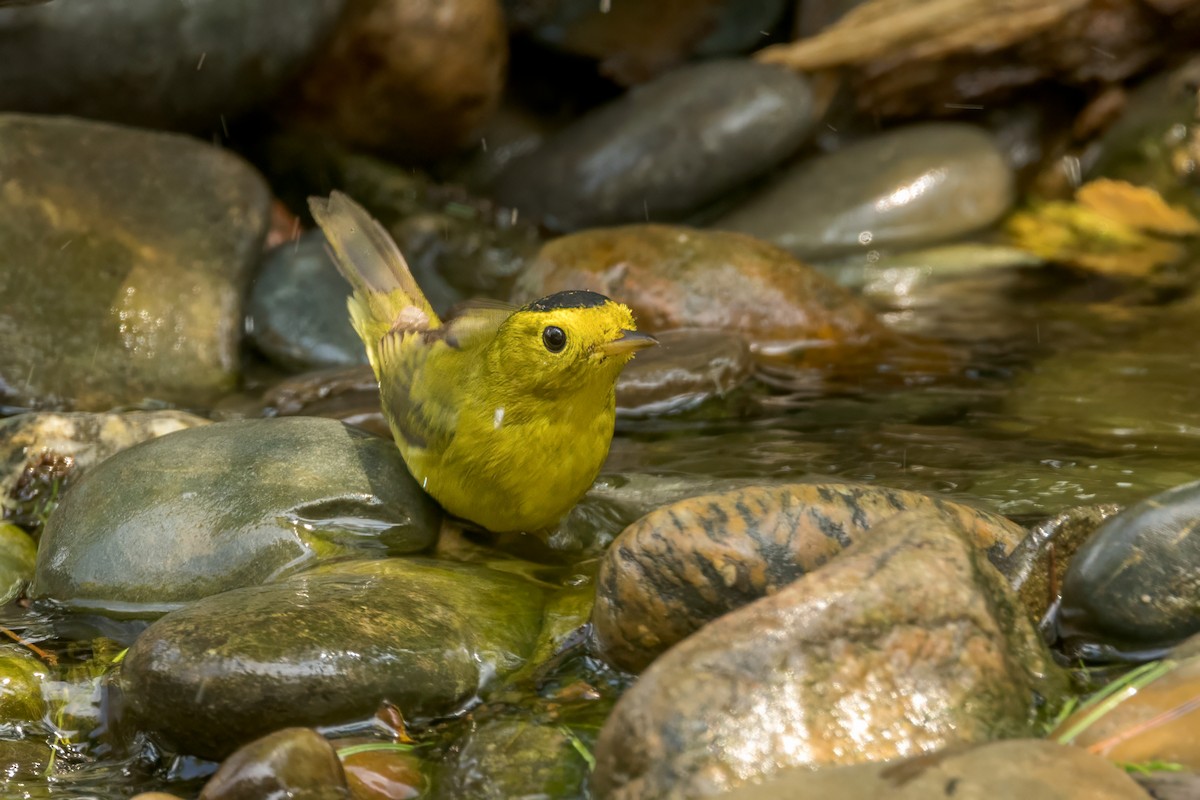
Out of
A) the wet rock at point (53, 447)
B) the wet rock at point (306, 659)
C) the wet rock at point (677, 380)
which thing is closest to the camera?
the wet rock at point (306, 659)

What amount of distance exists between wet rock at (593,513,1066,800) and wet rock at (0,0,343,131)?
4611mm

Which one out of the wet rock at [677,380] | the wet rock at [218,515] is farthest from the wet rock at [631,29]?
the wet rock at [218,515]

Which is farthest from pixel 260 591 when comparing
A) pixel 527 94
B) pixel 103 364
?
pixel 527 94

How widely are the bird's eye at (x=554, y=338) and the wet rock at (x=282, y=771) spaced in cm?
139

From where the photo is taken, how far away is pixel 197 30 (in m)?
7.19

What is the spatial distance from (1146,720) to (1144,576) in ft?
1.71

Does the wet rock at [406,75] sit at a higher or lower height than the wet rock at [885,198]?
higher

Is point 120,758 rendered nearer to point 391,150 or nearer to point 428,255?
point 428,255

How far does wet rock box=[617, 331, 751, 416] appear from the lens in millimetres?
5645

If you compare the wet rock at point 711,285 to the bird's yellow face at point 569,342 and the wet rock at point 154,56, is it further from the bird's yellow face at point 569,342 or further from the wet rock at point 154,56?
the bird's yellow face at point 569,342

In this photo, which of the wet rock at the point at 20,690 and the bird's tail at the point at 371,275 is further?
the bird's tail at the point at 371,275

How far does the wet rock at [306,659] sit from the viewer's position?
126 inches

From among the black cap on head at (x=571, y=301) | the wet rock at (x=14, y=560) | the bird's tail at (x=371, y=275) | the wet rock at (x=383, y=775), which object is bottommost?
the wet rock at (x=14, y=560)

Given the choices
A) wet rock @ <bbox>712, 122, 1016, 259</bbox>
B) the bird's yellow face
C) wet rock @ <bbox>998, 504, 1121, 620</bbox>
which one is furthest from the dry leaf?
the bird's yellow face
